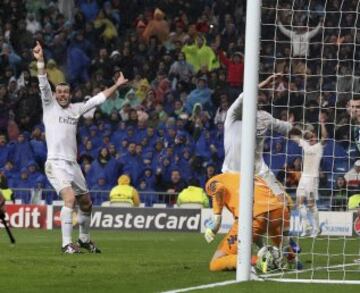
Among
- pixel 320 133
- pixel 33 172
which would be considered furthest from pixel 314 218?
pixel 33 172

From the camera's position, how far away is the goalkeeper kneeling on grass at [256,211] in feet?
45.2

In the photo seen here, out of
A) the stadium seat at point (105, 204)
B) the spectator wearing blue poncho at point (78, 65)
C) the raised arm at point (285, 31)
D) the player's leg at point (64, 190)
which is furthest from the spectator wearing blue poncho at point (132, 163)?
the player's leg at point (64, 190)

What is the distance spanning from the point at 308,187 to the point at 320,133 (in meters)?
3.98

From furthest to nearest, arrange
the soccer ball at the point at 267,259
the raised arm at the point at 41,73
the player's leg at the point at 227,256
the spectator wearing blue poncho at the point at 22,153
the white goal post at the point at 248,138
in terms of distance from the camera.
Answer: the spectator wearing blue poncho at the point at 22,153 < the raised arm at the point at 41,73 < the player's leg at the point at 227,256 < the soccer ball at the point at 267,259 < the white goal post at the point at 248,138

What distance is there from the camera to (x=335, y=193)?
23.1 m

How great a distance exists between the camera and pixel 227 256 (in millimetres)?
13594

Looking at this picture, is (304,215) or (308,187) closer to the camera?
(304,215)

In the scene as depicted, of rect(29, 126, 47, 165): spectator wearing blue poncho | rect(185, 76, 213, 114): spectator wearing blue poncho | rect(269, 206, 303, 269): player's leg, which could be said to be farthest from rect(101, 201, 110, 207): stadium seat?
rect(269, 206, 303, 269): player's leg

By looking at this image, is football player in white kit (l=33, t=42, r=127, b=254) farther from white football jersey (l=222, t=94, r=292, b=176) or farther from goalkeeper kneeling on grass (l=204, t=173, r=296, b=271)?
goalkeeper kneeling on grass (l=204, t=173, r=296, b=271)

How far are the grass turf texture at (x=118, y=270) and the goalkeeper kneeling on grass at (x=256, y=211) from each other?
0.41 meters

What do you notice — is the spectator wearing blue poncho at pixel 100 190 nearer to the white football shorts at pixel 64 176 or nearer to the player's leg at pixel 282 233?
the white football shorts at pixel 64 176

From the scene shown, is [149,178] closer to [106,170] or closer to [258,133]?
[106,170]

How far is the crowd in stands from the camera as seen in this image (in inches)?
1122

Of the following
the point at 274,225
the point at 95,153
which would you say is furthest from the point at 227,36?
the point at 274,225
